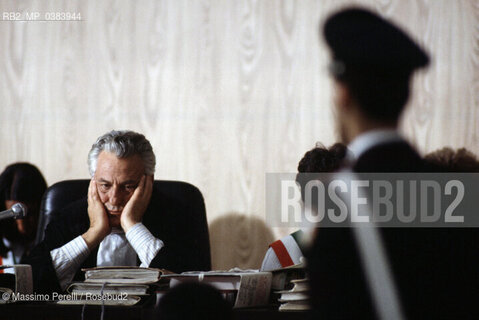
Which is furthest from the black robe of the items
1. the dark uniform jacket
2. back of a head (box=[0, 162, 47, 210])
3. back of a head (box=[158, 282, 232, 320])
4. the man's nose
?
the dark uniform jacket

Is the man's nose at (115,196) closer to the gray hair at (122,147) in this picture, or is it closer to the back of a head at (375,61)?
the gray hair at (122,147)

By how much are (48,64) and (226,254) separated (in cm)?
120

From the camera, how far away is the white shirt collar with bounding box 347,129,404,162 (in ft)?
2.58

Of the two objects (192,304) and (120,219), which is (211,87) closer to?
(120,219)

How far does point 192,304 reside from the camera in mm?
915

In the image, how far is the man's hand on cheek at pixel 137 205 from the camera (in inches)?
80.5

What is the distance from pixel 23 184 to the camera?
8.87ft

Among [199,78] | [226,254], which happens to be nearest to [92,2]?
[199,78]

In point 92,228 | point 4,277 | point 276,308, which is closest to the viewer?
point 276,308

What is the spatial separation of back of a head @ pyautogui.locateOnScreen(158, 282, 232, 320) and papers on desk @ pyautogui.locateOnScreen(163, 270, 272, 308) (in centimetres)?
39

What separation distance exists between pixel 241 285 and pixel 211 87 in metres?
1.56

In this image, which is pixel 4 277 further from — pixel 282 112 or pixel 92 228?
pixel 282 112

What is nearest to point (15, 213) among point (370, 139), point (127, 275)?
point (127, 275)

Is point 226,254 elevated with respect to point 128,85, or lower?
lower
